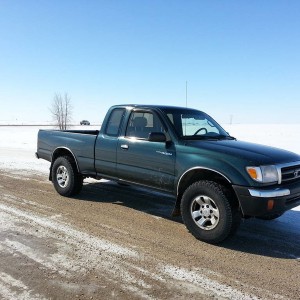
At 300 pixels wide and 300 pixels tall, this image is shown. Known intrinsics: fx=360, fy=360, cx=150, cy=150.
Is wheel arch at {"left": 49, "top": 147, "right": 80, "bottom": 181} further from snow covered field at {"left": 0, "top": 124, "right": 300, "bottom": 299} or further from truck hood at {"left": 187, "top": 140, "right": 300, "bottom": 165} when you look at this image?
truck hood at {"left": 187, "top": 140, "right": 300, "bottom": 165}

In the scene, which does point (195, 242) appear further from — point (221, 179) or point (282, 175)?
point (282, 175)

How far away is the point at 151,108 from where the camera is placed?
6129mm

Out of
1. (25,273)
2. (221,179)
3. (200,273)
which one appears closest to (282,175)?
A: (221,179)

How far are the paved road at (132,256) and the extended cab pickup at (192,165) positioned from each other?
1.43ft

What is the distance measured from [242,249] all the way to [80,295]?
2.33 meters

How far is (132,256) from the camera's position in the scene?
14.4 ft

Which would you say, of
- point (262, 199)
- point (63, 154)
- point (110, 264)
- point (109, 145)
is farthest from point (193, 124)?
point (63, 154)

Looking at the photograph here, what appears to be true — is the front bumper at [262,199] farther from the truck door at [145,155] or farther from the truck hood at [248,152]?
the truck door at [145,155]

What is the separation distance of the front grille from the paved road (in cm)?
90

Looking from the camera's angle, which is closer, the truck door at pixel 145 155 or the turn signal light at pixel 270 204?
the turn signal light at pixel 270 204

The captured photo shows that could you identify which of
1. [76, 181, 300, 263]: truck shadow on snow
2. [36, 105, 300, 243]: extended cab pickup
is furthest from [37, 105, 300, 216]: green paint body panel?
[76, 181, 300, 263]: truck shadow on snow

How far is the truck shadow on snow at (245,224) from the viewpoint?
15.8 ft

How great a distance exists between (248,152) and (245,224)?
61.0 inches

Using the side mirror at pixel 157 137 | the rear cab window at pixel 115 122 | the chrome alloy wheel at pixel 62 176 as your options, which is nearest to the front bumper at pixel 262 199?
the side mirror at pixel 157 137
